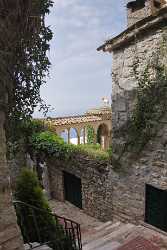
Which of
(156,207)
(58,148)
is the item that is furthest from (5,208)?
(58,148)

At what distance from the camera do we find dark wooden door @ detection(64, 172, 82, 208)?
10.7 metres

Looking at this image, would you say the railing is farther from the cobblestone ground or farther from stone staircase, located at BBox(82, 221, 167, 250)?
the cobblestone ground

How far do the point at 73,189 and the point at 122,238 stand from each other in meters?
4.43

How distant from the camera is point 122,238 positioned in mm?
6848

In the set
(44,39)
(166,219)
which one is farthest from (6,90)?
(166,219)

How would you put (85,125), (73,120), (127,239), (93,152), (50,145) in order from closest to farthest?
(127,239)
(93,152)
(50,145)
(73,120)
(85,125)

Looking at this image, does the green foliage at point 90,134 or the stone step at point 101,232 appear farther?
the green foliage at point 90,134

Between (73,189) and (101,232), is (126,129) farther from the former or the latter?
(73,189)

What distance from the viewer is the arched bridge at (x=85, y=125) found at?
1486 centimetres

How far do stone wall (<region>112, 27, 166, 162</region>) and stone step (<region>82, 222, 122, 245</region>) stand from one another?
2080mm

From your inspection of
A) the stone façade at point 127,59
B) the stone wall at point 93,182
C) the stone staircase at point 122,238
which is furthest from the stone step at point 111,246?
the stone façade at point 127,59

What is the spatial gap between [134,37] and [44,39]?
3.54m

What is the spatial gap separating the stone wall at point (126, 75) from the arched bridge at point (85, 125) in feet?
18.5

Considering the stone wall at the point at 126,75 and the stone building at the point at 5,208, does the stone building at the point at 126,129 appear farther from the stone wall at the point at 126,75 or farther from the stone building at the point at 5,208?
the stone building at the point at 5,208
